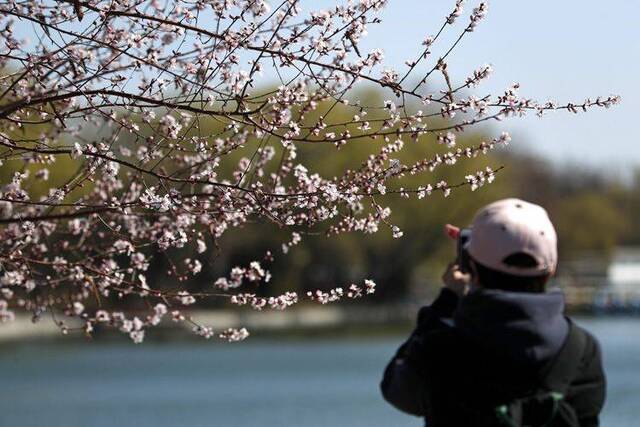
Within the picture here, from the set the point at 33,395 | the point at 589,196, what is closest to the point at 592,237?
the point at 589,196

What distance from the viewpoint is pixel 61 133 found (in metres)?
8.77

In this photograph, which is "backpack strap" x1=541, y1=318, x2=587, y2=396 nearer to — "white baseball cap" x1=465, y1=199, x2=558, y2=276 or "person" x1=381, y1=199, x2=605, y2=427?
"person" x1=381, y1=199, x2=605, y2=427

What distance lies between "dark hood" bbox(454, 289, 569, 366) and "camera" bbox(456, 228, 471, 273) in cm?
18

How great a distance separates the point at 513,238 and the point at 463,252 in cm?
19

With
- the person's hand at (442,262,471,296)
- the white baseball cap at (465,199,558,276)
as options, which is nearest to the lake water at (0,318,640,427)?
the person's hand at (442,262,471,296)

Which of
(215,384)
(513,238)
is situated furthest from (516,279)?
(215,384)

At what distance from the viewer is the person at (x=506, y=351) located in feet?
12.3

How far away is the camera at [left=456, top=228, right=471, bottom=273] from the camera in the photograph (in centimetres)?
395

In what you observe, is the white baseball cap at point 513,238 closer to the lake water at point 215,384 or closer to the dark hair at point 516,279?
the dark hair at point 516,279

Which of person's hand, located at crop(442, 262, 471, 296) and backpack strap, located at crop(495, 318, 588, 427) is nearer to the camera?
backpack strap, located at crop(495, 318, 588, 427)

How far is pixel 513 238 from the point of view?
3803 millimetres

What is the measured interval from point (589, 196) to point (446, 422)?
101 metres

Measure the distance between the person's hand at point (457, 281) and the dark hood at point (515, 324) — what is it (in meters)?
0.16

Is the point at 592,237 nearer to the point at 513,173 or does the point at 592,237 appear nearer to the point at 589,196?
the point at 589,196
